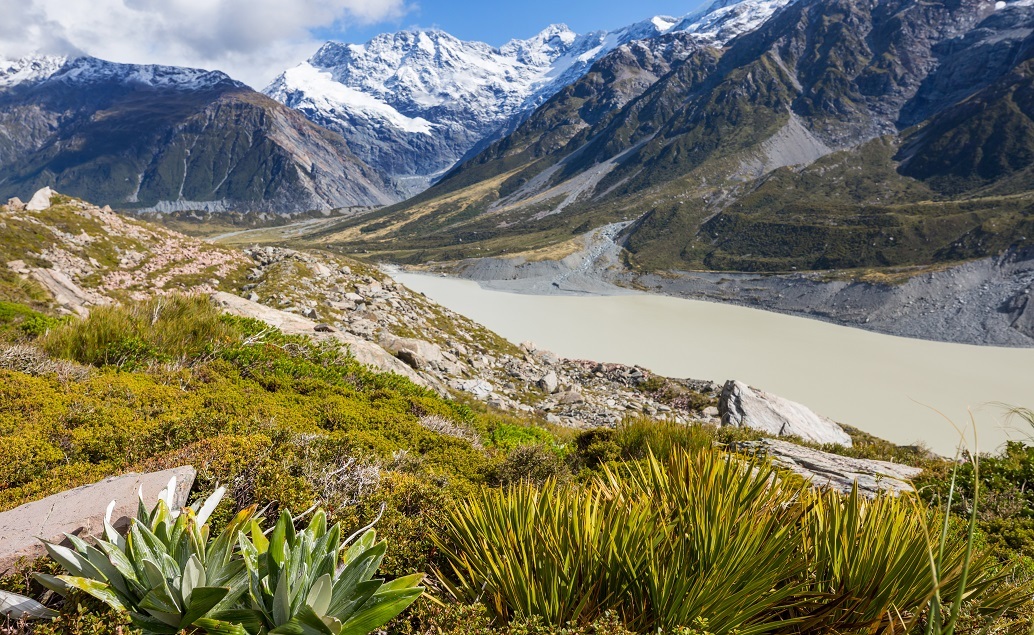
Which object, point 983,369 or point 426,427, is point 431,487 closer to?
point 426,427

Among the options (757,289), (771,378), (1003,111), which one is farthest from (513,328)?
(1003,111)

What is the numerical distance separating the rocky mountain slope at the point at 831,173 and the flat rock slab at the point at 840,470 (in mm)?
68208

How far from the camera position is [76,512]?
108 inches

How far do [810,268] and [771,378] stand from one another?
166ft

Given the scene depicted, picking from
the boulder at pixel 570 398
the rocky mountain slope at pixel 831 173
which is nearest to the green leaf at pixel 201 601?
the boulder at pixel 570 398

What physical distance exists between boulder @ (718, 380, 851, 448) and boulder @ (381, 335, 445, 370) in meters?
9.67

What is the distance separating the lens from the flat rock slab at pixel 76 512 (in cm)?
246

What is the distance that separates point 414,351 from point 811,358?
27.7 m

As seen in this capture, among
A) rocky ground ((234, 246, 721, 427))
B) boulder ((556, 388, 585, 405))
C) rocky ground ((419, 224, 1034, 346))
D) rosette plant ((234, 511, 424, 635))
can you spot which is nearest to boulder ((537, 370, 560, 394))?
rocky ground ((234, 246, 721, 427))

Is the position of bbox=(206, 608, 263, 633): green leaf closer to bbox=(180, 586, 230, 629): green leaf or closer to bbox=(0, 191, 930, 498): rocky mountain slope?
bbox=(180, 586, 230, 629): green leaf

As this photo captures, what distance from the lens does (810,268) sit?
68.6 metres

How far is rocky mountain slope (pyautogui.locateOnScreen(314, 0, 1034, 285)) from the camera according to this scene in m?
72.4

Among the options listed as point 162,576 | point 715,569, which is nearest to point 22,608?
point 162,576

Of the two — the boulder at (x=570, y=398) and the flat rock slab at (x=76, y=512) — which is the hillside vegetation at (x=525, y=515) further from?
the boulder at (x=570, y=398)
